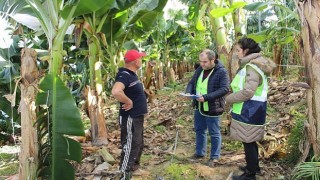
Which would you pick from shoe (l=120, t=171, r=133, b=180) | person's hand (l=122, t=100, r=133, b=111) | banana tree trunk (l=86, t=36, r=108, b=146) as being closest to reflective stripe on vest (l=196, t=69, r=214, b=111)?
person's hand (l=122, t=100, r=133, b=111)

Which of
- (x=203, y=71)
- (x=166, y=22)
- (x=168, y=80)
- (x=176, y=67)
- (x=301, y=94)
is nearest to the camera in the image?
(x=203, y=71)

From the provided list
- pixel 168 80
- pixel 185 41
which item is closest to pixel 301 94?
pixel 168 80

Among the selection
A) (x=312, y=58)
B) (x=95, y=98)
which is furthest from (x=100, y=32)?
(x=312, y=58)

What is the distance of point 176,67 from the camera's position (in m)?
21.6

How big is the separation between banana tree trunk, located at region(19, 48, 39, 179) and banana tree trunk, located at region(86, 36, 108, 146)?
91.1 inches

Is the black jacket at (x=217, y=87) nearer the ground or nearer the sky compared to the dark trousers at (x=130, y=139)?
nearer the sky

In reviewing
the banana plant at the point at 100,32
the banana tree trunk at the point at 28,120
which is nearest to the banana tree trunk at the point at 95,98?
the banana plant at the point at 100,32

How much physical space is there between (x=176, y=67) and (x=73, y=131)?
18.6 m

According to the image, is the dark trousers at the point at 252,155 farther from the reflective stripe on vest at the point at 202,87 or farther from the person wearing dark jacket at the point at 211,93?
the reflective stripe on vest at the point at 202,87

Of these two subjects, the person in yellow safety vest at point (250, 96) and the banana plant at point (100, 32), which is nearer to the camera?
the person in yellow safety vest at point (250, 96)

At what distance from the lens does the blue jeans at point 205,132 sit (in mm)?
4320

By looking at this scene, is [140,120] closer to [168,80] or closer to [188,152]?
[188,152]

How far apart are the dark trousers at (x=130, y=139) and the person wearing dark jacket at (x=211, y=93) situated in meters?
0.87

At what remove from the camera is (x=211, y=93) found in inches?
165
